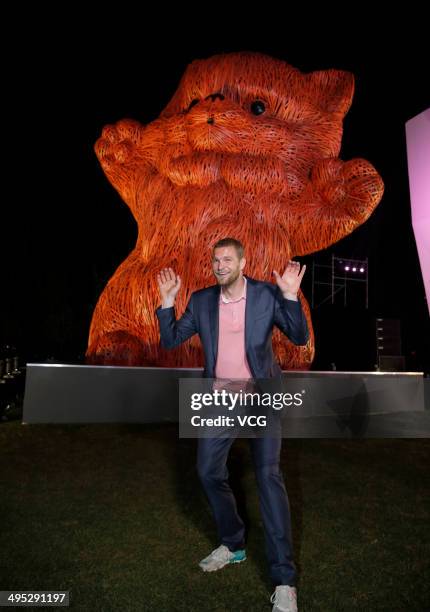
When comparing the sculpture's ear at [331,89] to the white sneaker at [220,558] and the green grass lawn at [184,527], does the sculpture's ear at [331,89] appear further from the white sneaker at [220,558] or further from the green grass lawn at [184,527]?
the white sneaker at [220,558]

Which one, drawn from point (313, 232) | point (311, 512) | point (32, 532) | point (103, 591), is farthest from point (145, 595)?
point (313, 232)

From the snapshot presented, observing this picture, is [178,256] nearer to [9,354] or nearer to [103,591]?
[9,354]

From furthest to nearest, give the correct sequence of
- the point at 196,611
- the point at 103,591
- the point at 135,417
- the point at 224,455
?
1. the point at 135,417
2. the point at 224,455
3. the point at 103,591
4. the point at 196,611

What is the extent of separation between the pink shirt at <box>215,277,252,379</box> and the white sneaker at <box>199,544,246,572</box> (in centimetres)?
90

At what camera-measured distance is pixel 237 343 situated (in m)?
2.47

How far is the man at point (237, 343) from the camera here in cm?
228

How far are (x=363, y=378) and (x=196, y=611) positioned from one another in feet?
16.3

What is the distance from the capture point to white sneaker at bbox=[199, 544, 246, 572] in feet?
8.09

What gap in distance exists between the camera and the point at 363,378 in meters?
6.62

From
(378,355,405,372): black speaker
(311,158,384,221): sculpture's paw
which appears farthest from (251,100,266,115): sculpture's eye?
(378,355,405,372): black speaker

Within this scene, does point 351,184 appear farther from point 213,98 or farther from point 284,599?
point 284,599

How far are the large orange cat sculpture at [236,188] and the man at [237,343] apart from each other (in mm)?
3905

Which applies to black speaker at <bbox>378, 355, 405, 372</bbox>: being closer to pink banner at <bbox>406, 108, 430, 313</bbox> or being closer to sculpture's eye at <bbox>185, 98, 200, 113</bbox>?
sculpture's eye at <bbox>185, 98, 200, 113</bbox>

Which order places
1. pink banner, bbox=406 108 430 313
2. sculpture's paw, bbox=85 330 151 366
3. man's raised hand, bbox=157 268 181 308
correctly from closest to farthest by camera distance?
man's raised hand, bbox=157 268 181 308 → pink banner, bbox=406 108 430 313 → sculpture's paw, bbox=85 330 151 366
